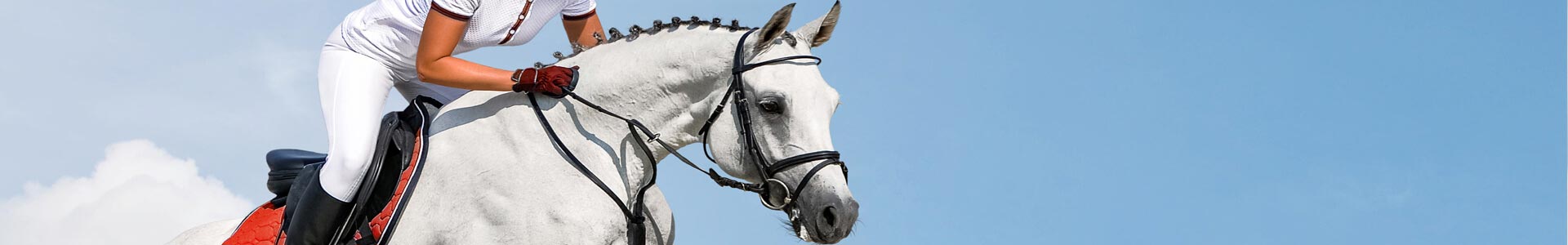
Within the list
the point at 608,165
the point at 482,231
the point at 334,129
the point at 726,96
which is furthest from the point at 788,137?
the point at 334,129

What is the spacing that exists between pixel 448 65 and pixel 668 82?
879mm

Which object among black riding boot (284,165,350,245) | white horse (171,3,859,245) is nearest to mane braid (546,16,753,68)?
white horse (171,3,859,245)

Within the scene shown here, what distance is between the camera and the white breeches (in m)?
5.21

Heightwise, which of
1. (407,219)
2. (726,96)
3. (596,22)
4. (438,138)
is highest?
(596,22)

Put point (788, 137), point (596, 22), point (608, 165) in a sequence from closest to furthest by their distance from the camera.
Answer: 1. point (788, 137)
2. point (608, 165)
3. point (596, 22)

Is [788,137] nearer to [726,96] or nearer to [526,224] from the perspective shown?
[726,96]

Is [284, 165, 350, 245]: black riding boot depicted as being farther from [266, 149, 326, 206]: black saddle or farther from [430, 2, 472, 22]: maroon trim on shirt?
[430, 2, 472, 22]: maroon trim on shirt

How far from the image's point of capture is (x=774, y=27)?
16.6 feet

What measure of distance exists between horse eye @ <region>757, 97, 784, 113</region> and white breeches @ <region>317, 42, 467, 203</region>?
1.60 m

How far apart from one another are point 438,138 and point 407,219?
375 mm

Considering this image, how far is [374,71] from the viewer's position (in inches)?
217

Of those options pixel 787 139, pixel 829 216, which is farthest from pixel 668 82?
pixel 829 216

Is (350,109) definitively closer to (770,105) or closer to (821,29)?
(770,105)

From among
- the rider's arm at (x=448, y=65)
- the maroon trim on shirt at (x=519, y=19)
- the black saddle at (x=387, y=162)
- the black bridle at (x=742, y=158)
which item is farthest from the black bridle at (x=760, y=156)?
the black saddle at (x=387, y=162)
